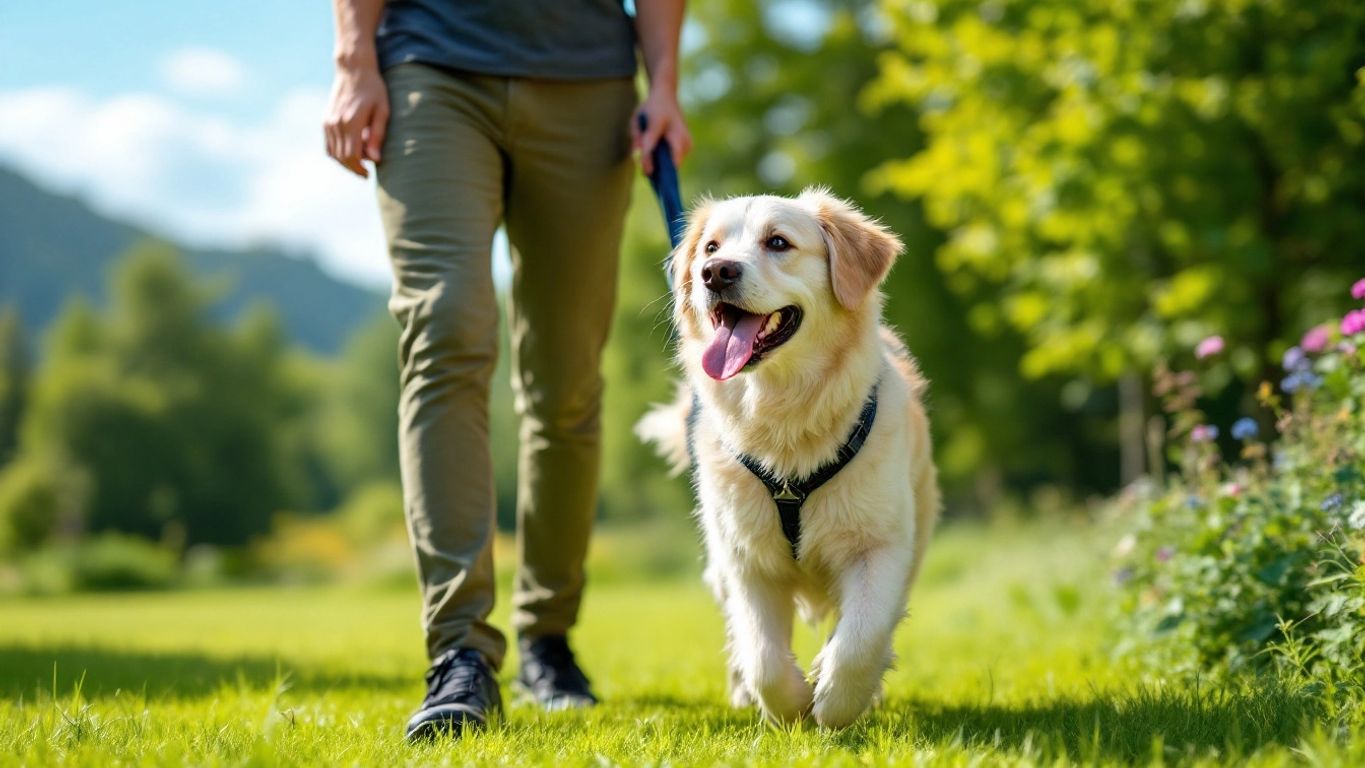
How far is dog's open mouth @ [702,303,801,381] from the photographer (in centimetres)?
309

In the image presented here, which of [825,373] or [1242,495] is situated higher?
[825,373]

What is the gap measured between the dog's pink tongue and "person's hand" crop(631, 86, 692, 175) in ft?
2.66

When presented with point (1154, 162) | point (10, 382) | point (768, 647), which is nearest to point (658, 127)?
point (768, 647)

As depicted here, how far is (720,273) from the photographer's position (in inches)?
120

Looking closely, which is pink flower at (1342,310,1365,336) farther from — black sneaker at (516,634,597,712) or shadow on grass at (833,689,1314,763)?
black sneaker at (516,634,597,712)

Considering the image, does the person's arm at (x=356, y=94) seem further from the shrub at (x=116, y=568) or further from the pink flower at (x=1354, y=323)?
the shrub at (x=116, y=568)

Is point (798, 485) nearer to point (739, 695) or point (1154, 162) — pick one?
point (739, 695)

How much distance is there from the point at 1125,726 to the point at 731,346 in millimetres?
1322

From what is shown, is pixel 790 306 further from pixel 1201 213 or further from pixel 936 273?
pixel 936 273

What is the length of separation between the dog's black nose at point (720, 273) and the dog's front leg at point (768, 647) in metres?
0.78

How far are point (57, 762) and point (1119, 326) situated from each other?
841 cm

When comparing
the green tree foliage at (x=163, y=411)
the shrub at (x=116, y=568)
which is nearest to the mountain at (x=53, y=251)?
the green tree foliage at (x=163, y=411)

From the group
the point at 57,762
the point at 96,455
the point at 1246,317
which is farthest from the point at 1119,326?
the point at 96,455

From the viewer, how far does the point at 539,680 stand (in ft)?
12.2
